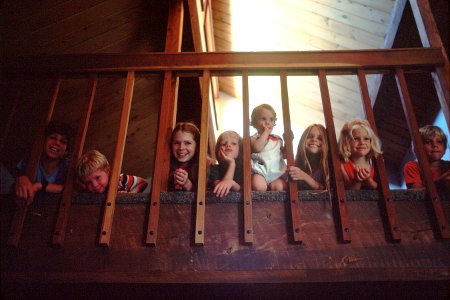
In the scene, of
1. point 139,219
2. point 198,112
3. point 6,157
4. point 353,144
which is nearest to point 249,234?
point 139,219

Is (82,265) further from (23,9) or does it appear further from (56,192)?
(23,9)

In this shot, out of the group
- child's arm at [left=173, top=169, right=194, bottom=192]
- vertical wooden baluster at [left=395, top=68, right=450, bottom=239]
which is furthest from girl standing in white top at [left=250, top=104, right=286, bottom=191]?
vertical wooden baluster at [left=395, top=68, right=450, bottom=239]

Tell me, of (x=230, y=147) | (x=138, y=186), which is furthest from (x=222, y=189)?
(x=138, y=186)

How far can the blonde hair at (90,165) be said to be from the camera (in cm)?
188

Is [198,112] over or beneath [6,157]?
over

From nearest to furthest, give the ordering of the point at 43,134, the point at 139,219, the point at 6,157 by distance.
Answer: the point at 139,219 < the point at 43,134 < the point at 6,157

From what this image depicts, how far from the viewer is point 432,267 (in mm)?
1436

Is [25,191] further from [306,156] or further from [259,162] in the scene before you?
[306,156]

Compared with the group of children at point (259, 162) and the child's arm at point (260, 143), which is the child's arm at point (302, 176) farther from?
the child's arm at point (260, 143)

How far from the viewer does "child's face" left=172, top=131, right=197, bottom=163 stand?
2.03 m

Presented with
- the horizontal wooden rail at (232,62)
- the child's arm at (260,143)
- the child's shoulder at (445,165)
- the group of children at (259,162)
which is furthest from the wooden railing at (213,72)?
the child's shoulder at (445,165)

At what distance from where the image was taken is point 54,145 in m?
2.16

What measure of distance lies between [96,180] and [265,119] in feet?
3.23

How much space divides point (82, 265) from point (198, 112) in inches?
113
